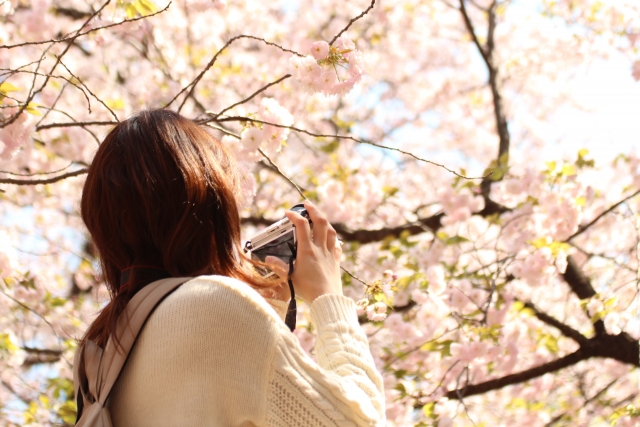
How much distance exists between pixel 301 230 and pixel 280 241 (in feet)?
0.15

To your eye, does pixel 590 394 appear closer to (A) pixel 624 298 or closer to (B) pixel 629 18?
(A) pixel 624 298

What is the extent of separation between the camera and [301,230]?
113 centimetres

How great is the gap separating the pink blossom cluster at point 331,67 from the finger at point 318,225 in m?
1.05

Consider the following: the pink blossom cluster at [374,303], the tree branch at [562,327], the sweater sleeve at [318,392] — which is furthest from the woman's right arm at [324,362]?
the tree branch at [562,327]

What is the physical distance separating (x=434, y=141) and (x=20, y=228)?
3555 millimetres

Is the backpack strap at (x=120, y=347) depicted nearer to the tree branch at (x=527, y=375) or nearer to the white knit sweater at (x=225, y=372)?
the white knit sweater at (x=225, y=372)

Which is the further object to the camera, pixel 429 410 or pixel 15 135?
pixel 429 410

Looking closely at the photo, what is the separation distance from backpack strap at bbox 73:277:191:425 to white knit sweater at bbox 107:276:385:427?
0.01 meters

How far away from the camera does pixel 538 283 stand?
141 inches

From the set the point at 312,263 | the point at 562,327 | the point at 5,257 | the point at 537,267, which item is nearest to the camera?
the point at 312,263

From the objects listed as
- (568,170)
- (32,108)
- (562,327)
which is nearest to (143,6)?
(32,108)

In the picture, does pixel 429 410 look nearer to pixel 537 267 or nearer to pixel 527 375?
pixel 527 375

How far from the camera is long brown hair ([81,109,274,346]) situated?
1022 mm

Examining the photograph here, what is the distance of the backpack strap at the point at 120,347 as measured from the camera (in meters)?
0.94
